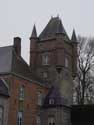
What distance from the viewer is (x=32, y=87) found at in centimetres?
3959

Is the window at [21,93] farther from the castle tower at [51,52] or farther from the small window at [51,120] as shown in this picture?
the castle tower at [51,52]

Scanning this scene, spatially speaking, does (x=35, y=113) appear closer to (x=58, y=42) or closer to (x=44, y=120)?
(x=44, y=120)

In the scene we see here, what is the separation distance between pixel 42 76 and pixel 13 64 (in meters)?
6.99

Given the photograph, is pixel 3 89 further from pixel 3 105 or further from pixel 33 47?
pixel 33 47

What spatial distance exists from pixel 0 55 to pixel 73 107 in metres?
10.8

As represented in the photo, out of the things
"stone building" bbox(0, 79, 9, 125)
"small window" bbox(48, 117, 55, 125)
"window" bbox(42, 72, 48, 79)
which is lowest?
"small window" bbox(48, 117, 55, 125)

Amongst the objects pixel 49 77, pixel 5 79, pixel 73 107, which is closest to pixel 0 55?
pixel 5 79

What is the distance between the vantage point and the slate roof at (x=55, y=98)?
1572 inches

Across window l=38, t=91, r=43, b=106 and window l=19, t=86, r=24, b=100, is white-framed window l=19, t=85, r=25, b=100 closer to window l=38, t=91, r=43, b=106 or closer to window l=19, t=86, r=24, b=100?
window l=19, t=86, r=24, b=100

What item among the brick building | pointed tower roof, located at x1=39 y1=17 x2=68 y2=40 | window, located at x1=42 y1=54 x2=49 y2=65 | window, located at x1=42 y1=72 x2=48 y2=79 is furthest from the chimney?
pointed tower roof, located at x1=39 y1=17 x2=68 y2=40

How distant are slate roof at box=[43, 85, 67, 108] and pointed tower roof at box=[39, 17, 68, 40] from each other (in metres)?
7.19

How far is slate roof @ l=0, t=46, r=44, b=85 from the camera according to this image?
3691 cm

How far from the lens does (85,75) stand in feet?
159

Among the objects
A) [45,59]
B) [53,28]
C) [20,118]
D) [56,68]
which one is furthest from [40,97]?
[53,28]
